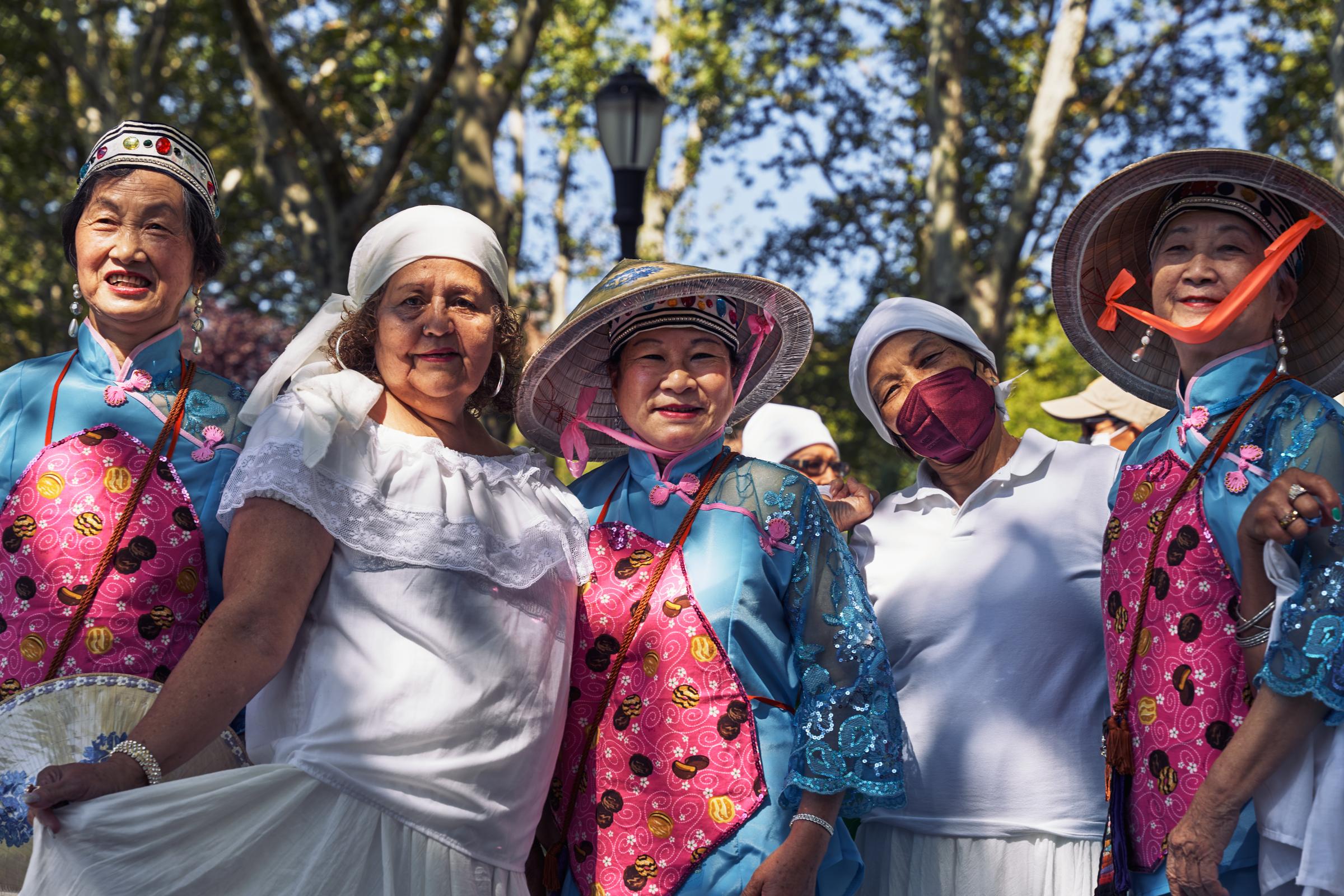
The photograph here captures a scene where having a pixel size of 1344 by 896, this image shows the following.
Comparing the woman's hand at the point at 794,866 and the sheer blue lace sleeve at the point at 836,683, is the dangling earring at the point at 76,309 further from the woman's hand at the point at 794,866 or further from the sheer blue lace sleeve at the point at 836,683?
the woman's hand at the point at 794,866

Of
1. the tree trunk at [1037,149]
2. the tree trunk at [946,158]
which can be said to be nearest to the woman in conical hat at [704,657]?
the tree trunk at [1037,149]

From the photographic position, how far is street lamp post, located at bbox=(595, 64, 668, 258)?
345 inches

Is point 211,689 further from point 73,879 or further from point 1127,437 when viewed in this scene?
point 1127,437

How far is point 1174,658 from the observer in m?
2.91

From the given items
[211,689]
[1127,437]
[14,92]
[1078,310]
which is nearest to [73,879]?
[211,689]

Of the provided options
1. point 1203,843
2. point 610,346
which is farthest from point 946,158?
point 1203,843

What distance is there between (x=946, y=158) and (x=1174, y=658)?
376 inches

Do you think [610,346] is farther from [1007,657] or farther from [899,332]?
[1007,657]

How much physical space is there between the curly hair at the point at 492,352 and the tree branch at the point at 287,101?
17.9 ft

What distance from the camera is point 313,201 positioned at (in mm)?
9539

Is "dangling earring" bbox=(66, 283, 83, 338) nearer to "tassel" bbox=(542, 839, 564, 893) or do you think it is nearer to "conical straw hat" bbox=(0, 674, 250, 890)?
"conical straw hat" bbox=(0, 674, 250, 890)

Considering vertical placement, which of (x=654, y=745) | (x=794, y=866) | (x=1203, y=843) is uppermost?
(x=654, y=745)

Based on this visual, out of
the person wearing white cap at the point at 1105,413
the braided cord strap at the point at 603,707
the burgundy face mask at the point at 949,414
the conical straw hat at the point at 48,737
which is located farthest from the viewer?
the person wearing white cap at the point at 1105,413

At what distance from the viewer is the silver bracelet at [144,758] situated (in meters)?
2.52
